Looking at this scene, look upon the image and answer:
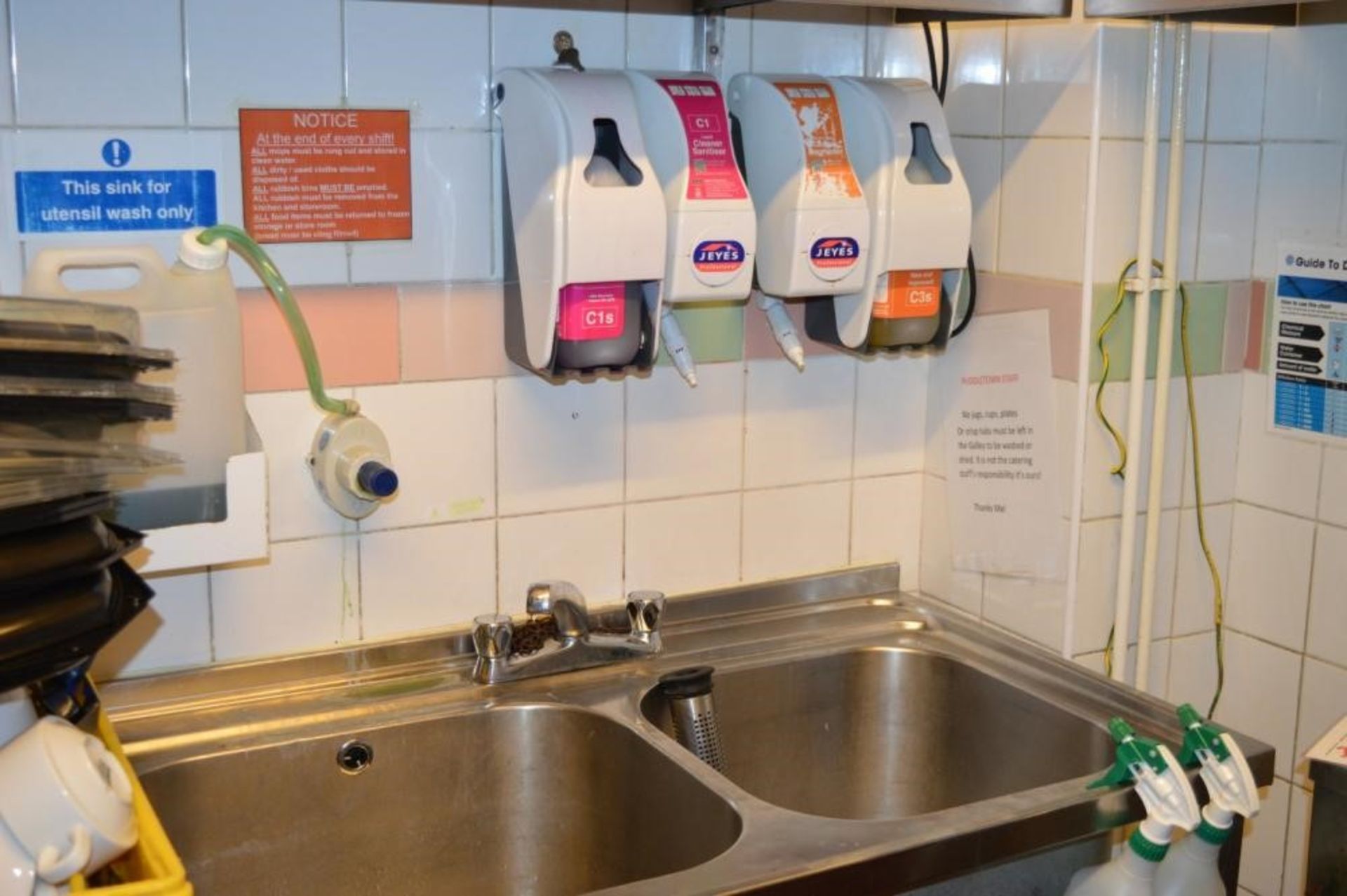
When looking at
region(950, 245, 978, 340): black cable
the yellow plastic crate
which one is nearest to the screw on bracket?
region(950, 245, 978, 340): black cable

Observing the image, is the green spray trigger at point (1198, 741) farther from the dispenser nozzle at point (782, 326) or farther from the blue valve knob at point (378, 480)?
the blue valve knob at point (378, 480)

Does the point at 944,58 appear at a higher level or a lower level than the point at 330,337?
higher

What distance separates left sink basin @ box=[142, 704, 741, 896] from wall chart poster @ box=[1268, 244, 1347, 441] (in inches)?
35.4

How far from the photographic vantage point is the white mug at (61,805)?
0.99 m

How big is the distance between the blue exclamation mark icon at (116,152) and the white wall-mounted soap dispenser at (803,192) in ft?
2.19

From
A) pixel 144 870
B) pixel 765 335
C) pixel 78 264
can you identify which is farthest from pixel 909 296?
pixel 144 870

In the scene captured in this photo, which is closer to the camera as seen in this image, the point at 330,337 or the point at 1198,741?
the point at 1198,741

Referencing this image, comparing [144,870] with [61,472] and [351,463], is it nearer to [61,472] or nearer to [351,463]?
[61,472]

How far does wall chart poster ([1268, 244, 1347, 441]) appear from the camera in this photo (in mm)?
1771

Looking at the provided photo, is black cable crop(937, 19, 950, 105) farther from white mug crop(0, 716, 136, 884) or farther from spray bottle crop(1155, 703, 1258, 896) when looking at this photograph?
white mug crop(0, 716, 136, 884)

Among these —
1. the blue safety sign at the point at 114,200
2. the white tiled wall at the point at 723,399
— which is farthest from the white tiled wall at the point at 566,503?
the blue safety sign at the point at 114,200

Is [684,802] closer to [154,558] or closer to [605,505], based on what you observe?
[605,505]

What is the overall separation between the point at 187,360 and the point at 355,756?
45 centimetres

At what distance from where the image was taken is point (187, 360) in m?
1.42
